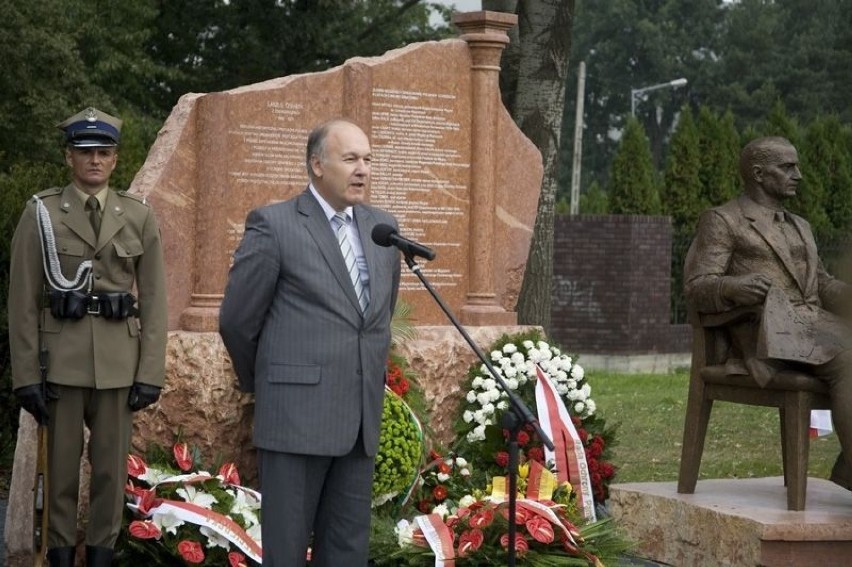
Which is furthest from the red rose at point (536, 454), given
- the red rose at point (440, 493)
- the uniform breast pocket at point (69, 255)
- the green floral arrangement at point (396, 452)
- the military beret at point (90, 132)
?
the military beret at point (90, 132)

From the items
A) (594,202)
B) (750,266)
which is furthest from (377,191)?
(594,202)

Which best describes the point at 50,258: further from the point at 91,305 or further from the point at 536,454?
the point at 536,454

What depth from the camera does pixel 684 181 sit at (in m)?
22.6

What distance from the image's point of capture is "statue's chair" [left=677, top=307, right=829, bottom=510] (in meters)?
6.92

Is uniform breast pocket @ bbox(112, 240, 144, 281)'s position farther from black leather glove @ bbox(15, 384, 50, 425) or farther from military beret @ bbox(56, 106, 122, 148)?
black leather glove @ bbox(15, 384, 50, 425)

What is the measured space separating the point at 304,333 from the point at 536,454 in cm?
357

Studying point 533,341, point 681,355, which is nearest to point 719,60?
point 681,355

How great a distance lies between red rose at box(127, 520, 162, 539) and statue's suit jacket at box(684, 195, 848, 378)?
2.87 meters

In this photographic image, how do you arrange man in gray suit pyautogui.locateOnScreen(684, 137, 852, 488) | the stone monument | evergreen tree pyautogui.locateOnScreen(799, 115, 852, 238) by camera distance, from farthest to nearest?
evergreen tree pyautogui.locateOnScreen(799, 115, 852, 238) < the stone monument < man in gray suit pyautogui.locateOnScreen(684, 137, 852, 488)

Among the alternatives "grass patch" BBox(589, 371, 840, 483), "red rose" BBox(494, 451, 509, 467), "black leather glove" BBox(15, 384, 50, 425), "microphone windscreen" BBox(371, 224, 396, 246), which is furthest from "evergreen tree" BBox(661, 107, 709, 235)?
"microphone windscreen" BBox(371, 224, 396, 246)

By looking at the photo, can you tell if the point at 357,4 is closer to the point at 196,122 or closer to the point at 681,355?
the point at 681,355

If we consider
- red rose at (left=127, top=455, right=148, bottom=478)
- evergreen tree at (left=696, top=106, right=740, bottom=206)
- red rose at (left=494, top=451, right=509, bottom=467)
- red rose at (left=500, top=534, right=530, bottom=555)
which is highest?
evergreen tree at (left=696, top=106, right=740, bottom=206)

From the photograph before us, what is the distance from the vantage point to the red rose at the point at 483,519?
661 centimetres

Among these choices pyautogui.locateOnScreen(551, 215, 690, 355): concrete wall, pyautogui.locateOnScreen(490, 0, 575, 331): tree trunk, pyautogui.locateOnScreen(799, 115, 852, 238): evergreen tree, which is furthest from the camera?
pyautogui.locateOnScreen(799, 115, 852, 238): evergreen tree
